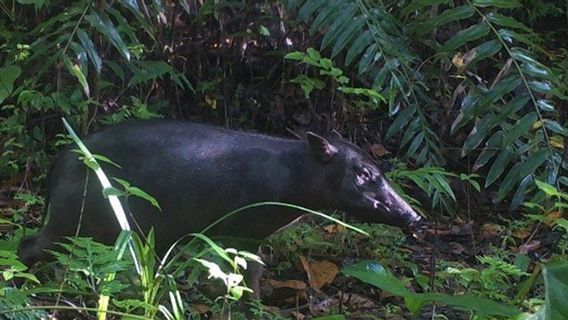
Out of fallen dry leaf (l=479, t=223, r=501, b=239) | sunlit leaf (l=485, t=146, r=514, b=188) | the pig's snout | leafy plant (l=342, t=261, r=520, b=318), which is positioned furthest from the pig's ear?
leafy plant (l=342, t=261, r=520, b=318)

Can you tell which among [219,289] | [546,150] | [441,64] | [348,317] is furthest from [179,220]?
[441,64]

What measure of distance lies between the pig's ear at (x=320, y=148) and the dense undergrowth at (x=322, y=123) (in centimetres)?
30

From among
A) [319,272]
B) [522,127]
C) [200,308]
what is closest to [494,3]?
[522,127]

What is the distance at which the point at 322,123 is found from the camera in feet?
20.2

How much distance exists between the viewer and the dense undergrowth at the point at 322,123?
304 cm

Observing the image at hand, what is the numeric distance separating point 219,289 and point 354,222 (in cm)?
140

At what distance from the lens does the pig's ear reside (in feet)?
14.3

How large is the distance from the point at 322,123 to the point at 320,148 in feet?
5.89

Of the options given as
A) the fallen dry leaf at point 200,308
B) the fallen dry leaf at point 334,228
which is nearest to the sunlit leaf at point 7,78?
the fallen dry leaf at point 200,308

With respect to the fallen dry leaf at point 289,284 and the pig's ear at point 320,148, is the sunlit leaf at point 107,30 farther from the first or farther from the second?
the fallen dry leaf at point 289,284

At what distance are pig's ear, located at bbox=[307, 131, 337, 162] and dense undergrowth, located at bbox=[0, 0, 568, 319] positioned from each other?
0.30 metres

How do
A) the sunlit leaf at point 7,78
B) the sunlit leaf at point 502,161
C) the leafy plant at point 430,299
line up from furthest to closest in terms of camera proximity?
1. the sunlit leaf at point 502,161
2. the sunlit leaf at point 7,78
3. the leafy plant at point 430,299

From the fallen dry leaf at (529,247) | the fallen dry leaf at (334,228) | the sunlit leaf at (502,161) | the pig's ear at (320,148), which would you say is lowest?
the fallen dry leaf at (529,247)

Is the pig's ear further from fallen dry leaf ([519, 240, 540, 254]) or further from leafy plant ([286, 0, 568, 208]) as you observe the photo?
fallen dry leaf ([519, 240, 540, 254])
